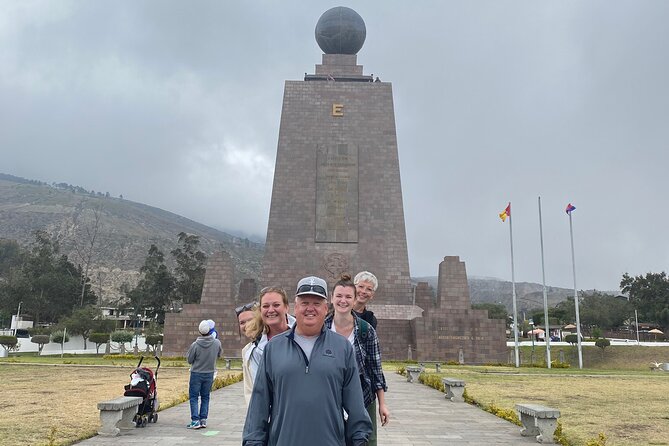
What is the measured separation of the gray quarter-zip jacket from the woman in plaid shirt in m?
0.85

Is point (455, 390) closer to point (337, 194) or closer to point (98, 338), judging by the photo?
point (337, 194)

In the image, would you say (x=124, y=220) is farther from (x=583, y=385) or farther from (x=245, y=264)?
(x=583, y=385)

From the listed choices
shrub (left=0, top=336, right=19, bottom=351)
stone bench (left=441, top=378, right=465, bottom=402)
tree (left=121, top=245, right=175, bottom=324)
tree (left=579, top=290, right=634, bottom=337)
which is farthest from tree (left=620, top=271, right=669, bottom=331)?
shrub (left=0, top=336, right=19, bottom=351)

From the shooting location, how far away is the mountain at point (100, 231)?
107m

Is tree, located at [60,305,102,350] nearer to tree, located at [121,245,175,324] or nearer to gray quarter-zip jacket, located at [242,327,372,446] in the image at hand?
tree, located at [121,245,175,324]

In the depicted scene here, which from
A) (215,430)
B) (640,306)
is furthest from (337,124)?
(640,306)

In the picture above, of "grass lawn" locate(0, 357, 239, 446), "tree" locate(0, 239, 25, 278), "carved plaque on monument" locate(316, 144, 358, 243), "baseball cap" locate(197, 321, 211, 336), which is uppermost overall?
"tree" locate(0, 239, 25, 278)

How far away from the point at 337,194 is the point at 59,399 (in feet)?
55.6

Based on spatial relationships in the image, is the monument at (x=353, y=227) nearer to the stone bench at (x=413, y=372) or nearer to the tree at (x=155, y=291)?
the stone bench at (x=413, y=372)

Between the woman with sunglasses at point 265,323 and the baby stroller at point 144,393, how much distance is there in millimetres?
4051

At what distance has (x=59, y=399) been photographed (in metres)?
9.84

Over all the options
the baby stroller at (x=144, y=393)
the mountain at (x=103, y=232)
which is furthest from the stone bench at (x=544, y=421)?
the mountain at (x=103, y=232)

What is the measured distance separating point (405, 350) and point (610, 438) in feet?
50.5

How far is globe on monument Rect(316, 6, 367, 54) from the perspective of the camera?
28281 mm
